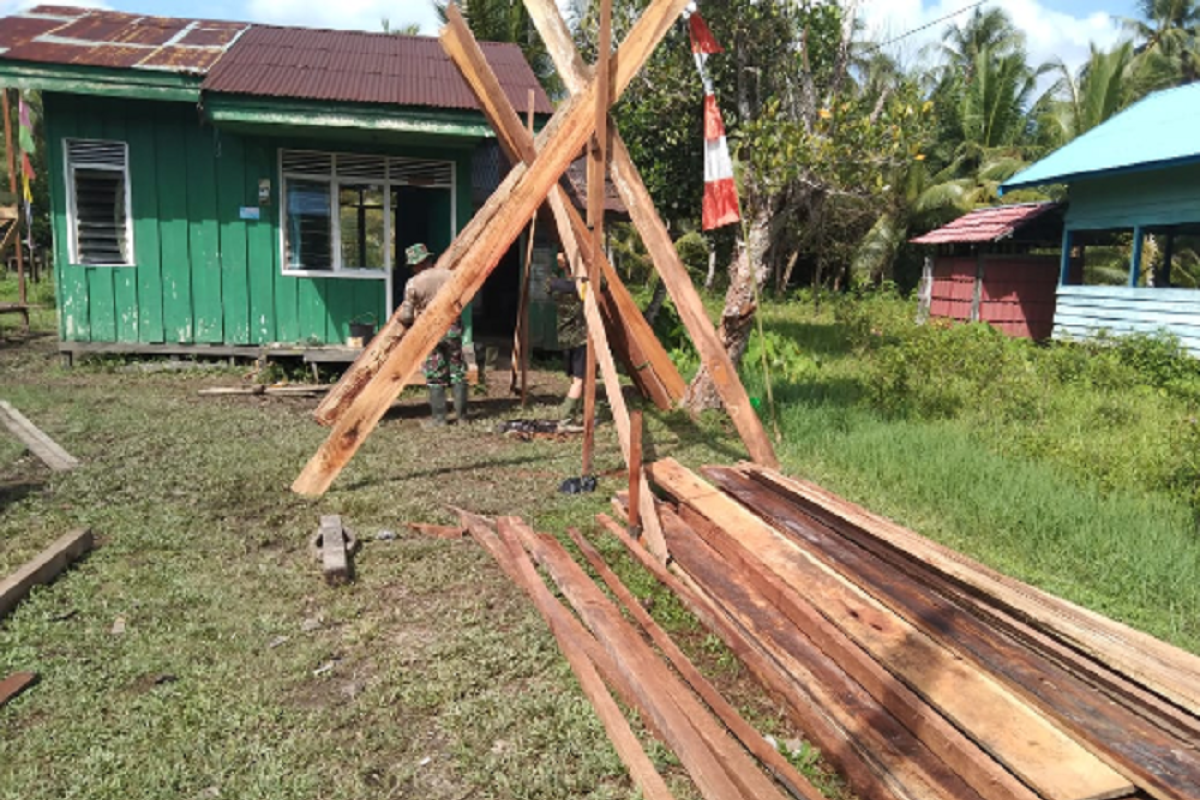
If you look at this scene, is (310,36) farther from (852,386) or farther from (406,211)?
(852,386)

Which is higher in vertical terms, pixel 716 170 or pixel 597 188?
pixel 716 170

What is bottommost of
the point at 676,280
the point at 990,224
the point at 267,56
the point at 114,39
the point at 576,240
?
the point at 676,280

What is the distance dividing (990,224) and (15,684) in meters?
18.6

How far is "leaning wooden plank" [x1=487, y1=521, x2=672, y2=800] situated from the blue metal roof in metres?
11.7

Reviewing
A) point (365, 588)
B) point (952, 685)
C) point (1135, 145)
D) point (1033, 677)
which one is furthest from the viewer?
point (1135, 145)

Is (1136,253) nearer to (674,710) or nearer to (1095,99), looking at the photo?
(1095,99)

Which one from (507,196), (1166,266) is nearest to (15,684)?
(507,196)

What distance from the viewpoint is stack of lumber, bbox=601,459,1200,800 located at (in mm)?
2561

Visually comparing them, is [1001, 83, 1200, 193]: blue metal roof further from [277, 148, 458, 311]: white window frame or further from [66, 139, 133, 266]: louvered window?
[66, 139, 133, 266]: louvered window

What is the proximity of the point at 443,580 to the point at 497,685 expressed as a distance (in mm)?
1190

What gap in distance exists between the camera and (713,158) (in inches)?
248

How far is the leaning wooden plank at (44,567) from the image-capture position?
13.1ft

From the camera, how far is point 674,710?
3104mm

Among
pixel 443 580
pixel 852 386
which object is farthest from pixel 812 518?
pixel 852 386
